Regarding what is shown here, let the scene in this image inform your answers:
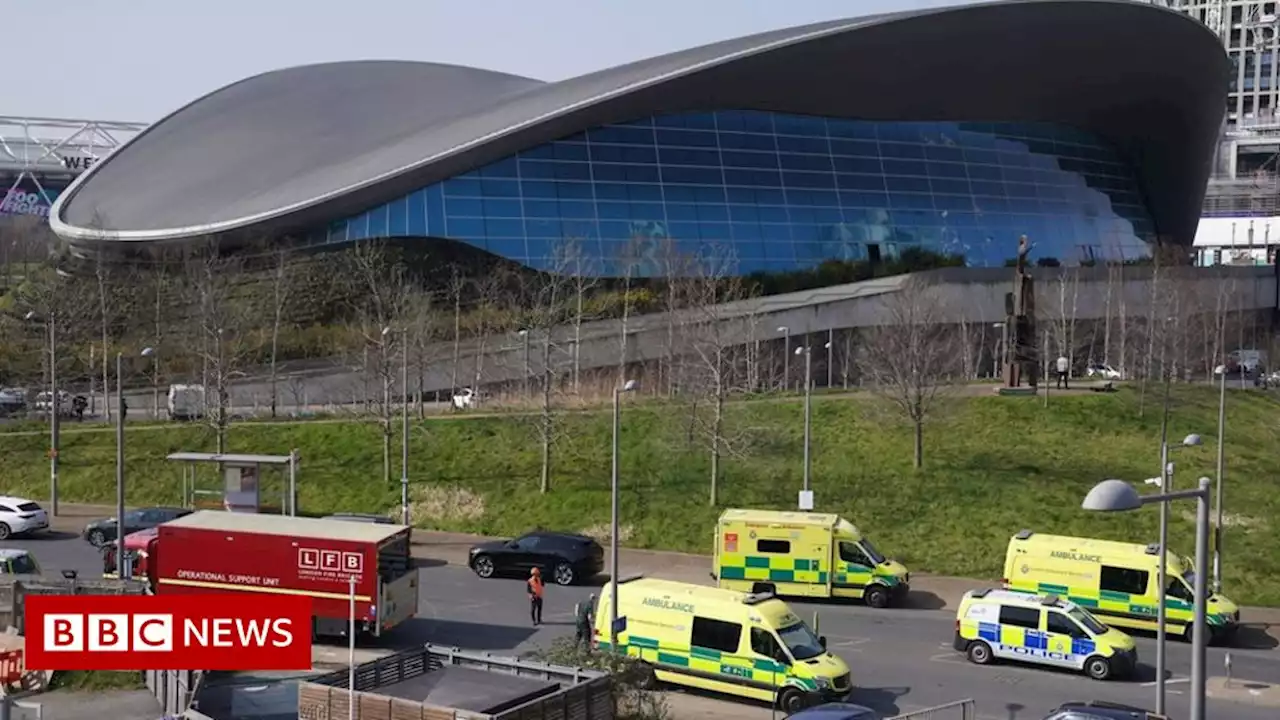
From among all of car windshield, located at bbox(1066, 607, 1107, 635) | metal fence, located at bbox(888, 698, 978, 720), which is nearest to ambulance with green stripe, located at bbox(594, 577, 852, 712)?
metal fence, located at bbox(888, 698, 978, 720)

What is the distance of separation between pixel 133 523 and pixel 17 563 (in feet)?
17.7

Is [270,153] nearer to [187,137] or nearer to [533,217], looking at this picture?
[187,137]

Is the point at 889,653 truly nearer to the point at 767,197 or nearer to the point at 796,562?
the point at 796,562

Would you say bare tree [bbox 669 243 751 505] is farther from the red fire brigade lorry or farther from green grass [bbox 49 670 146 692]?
green grass [bbox 49 670 146 692]

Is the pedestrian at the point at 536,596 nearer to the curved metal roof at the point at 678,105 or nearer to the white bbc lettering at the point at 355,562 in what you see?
the white bbc lettering at the point at 355,562

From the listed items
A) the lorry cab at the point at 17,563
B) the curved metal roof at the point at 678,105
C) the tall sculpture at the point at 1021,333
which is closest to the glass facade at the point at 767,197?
the curved metal roof at the point at 678,105

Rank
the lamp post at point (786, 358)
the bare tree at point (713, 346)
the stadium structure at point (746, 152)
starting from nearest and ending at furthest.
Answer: the bare tree at point (713, 346) → the lamp post at point (786, 358) → the stadium structure at point (746, 152)

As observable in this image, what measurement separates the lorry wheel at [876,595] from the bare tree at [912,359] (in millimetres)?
8884

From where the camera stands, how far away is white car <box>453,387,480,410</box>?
46.2 meters

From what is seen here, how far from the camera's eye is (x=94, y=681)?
20.1m

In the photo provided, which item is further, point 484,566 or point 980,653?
point 484,566

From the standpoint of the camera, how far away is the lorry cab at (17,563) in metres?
26.6

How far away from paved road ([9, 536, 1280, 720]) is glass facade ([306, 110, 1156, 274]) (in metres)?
28.6

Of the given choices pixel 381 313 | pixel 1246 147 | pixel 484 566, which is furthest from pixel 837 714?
pixel 1246 147
